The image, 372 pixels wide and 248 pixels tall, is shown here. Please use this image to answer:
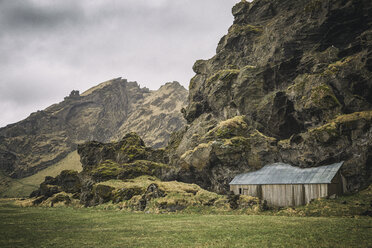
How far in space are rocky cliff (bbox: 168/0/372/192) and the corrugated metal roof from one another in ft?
12.0

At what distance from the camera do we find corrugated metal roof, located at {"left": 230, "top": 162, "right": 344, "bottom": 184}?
1531 inches

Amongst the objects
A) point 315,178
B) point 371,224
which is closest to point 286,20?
point 315,178

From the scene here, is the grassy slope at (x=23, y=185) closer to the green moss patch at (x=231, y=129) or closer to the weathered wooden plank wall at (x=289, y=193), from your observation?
the green moss patch at (x=231, y=129)

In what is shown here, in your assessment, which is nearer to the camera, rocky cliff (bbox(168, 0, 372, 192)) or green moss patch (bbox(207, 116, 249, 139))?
rocky cliff (bbox(168, 0, 372, 192))

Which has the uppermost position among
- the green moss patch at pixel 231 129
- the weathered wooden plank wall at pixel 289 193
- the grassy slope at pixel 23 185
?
the green moss patch at pixel 231 129

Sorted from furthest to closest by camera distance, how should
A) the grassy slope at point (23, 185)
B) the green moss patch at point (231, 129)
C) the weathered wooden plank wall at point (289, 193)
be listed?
the grassy slope at point (23, 185) → the green moss patch at point (231, 129) → the weathered wooden plank wall at point (289, 193)

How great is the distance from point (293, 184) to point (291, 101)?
28771mm

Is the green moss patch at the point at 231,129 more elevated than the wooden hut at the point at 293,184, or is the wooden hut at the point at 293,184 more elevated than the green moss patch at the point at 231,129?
the green moss patch at the point at 231,129

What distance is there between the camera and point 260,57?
8631 centimetres

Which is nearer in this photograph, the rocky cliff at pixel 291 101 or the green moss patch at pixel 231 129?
the rocky cliff at pixel 291 101

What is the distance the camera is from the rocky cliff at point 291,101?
45812 mm

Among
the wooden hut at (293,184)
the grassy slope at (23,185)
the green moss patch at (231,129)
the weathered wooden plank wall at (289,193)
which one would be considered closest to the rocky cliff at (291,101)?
the green moss patch at (231,129)

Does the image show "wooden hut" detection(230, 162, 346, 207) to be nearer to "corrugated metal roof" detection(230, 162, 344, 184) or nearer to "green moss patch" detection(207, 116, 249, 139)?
"corrugated metal roof" detection(230, 162, 344, 184)

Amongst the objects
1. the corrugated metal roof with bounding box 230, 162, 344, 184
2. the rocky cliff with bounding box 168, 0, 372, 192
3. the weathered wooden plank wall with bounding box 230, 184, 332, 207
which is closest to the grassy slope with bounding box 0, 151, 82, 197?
the rocky cliff with bounding box 168, 0, 372, 192
